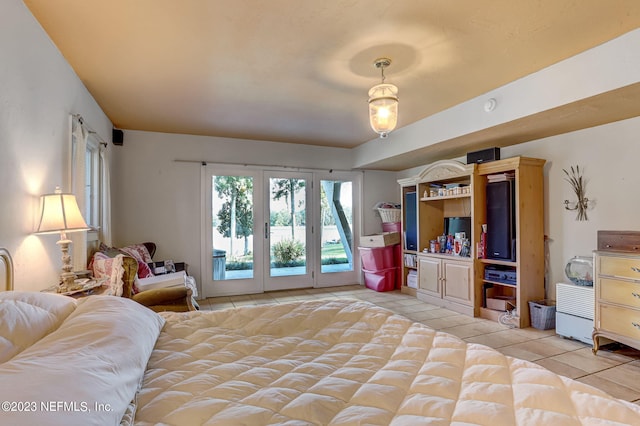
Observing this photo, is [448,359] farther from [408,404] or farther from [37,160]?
[37,160]

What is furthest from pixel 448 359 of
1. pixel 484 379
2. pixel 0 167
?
pixel 0 167

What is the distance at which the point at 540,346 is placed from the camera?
3.07m

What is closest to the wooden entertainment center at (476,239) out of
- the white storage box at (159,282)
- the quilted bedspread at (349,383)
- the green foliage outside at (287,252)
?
the green foliage outside at (287,252)

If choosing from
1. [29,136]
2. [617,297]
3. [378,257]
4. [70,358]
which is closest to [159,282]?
[29,136]

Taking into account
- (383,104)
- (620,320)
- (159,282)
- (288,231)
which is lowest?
(620,320)

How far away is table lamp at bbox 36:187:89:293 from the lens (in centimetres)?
200

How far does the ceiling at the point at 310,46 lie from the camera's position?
1966 mm

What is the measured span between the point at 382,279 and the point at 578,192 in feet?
9.59

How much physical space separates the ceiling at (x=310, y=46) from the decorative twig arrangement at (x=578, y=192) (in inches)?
23.8

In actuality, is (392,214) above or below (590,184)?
below

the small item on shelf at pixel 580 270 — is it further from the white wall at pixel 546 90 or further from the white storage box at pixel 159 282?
the white storage box at pixel 159 282

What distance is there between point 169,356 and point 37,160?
1.69m

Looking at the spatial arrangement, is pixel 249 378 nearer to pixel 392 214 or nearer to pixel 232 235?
pixel 232 235

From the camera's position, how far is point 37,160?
2.11 metres
